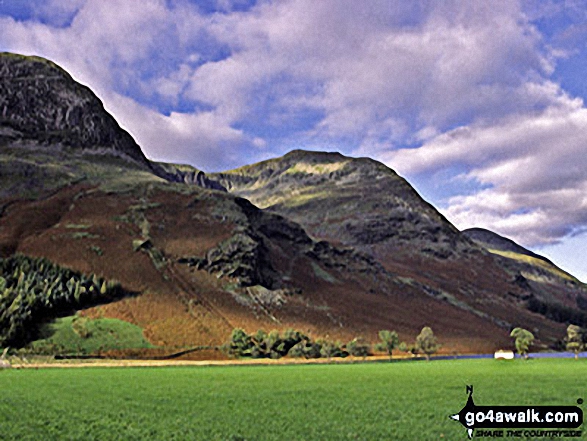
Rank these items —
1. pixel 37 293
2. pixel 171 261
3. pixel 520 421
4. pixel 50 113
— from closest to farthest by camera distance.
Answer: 1. pixel 520 421
2. pixel 37 293
3. pixel 171 261
4. pixel 50 113

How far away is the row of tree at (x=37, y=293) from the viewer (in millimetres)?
79062

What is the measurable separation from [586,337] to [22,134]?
193219 millimetres

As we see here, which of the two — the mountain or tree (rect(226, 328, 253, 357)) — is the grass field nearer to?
tree (rect(226, 328, 253, 357))

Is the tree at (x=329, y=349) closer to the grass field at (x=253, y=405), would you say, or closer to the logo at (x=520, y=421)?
the grass field at (x=253, y=405)

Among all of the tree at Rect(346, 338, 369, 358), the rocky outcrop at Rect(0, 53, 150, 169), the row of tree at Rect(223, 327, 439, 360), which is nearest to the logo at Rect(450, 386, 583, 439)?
the row of tree at Rect(223, 327, 439, 360)

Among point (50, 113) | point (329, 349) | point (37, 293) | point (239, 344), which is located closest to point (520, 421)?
point (239, 344)

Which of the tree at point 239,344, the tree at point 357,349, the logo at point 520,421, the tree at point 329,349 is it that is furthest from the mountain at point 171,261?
the logo at point 520,421

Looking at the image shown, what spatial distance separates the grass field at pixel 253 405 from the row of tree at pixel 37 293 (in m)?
34.6

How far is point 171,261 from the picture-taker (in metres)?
117

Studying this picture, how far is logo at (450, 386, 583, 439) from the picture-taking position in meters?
21.1

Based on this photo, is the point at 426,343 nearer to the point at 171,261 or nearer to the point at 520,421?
the point at 171,261

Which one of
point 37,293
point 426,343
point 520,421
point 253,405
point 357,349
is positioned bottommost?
point 253,405

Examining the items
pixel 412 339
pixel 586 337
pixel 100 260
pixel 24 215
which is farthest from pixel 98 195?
pixel 586 337

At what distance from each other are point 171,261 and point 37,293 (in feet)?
106
